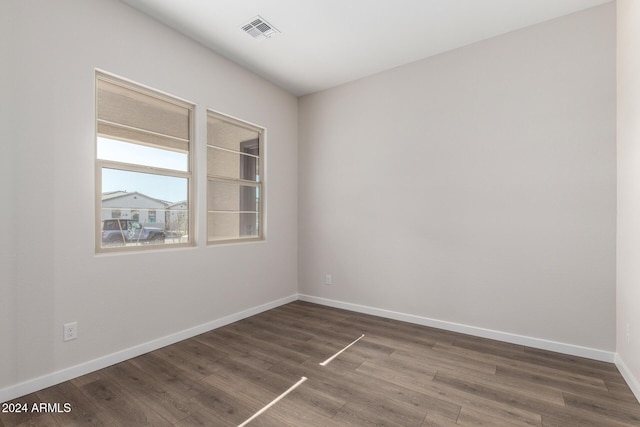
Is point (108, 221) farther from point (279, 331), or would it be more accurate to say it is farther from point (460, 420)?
point (460, 420)

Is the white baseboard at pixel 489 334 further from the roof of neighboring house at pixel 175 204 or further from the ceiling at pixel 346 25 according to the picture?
the ceiling at pixel 346 25

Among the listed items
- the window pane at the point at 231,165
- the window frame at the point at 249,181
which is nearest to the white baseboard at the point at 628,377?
the window frame at the point at 249,181

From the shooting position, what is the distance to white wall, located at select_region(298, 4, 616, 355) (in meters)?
2.62

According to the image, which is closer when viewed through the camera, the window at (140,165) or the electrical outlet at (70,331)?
the electrical outlet at (70,331)

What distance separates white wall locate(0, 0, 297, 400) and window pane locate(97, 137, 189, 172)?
6.1 inches

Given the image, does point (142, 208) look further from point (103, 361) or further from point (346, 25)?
point (346, 25)

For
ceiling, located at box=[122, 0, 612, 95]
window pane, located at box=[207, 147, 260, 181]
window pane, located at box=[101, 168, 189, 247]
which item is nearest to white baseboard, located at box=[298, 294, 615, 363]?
window pane, located at box=[207, 147, 260, 181]

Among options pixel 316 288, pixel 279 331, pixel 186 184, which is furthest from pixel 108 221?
pixel 316 288

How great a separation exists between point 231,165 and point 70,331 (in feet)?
7.28

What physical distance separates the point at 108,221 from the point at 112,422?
5.05 feet

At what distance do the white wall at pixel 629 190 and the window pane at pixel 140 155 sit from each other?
151 inches

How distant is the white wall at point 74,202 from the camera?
2.04 m

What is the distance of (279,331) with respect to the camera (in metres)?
3.26

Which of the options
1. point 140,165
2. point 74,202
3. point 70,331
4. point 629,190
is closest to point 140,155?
point 140,165
